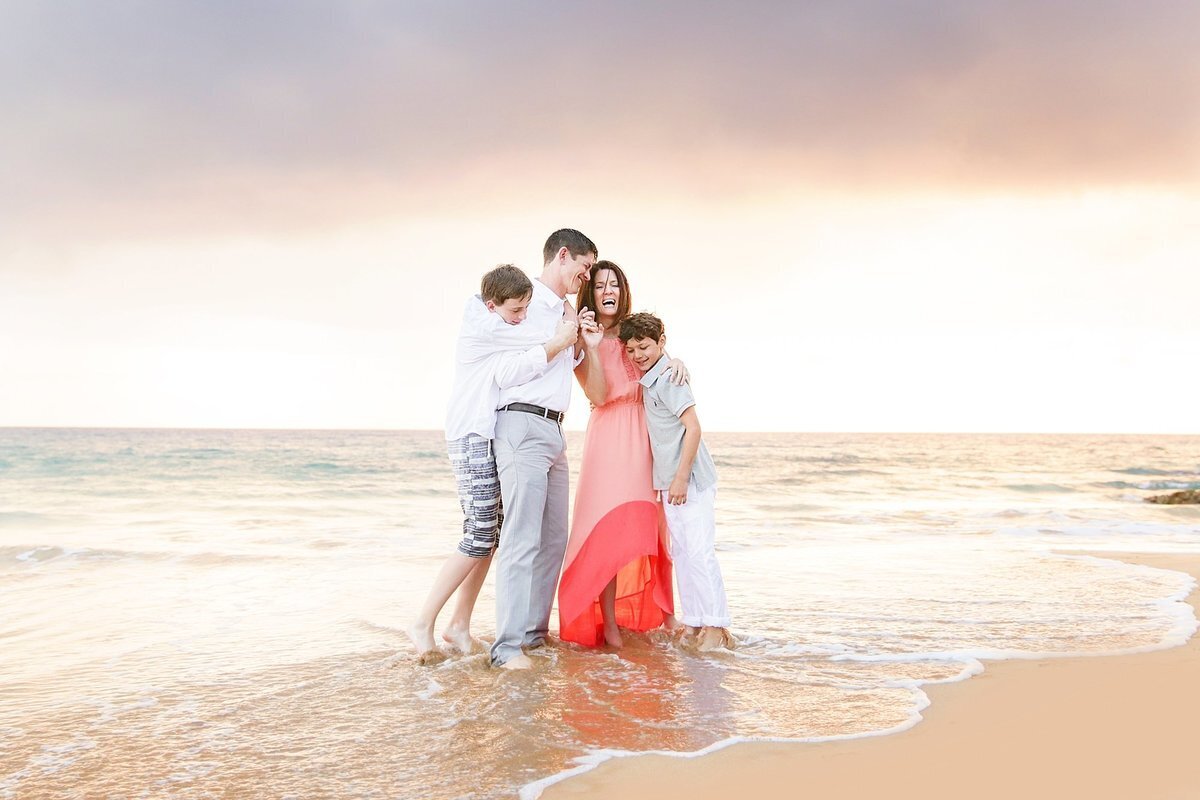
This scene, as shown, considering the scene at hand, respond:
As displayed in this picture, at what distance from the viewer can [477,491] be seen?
4121 mm

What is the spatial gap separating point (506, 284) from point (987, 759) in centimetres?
267

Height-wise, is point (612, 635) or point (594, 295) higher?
point (594, 295)

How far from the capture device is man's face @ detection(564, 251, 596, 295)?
14.0 ft

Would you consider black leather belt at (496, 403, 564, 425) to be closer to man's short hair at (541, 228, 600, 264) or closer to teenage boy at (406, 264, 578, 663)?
teenage boy at (406, 264, 578, 663)

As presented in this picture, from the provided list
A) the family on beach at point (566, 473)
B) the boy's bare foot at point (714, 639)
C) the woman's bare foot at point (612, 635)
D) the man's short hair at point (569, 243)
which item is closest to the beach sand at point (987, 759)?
the boy's bare foot at point (714, 639)

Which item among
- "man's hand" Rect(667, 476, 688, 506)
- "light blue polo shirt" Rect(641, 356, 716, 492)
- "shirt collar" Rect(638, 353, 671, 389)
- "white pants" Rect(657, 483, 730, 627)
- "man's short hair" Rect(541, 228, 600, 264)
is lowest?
"white pants" Rect(657, 483, 730, 627)

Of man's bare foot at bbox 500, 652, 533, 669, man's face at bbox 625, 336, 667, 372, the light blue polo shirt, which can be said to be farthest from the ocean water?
man's face at bbox 625, 336, 667, 372

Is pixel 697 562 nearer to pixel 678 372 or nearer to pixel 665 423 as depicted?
pixel 665 423

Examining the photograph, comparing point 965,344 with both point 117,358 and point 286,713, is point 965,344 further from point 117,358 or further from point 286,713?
point 286,713

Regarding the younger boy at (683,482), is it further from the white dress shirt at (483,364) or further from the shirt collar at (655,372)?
the white dress shirt at (483,364)

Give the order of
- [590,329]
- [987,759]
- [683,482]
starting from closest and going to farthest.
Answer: [987,759] < [590,329] < [683,482]

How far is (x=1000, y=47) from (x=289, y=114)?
1127cm

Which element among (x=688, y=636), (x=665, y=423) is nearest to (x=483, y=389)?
(x=665, y=423)

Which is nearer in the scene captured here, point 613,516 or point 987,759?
point 987,759
